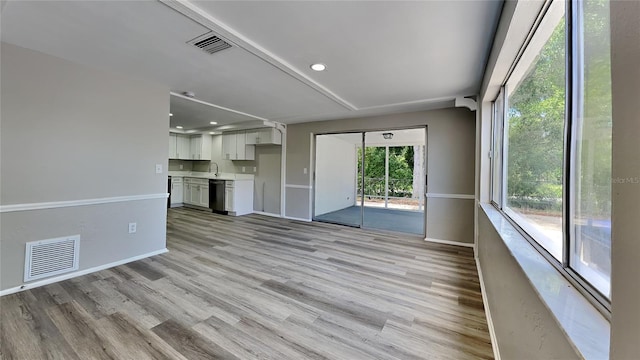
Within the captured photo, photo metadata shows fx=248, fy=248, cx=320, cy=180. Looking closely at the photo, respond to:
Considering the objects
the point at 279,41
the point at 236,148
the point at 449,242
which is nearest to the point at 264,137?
the point at 236,148

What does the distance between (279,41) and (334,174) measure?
510 cm

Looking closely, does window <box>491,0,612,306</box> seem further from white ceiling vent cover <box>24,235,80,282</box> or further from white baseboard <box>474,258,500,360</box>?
white ceiling vent cover <box>24,235,80,282</box>

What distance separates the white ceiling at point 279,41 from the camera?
66.9 inches

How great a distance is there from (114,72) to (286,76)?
Answer: 196 cm

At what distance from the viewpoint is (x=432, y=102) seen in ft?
12.2

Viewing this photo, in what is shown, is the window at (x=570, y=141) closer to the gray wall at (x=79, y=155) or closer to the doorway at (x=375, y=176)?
the gray wall at (x=79, y=155)

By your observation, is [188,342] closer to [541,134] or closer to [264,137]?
[541,134]

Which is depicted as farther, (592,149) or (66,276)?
(66,276)

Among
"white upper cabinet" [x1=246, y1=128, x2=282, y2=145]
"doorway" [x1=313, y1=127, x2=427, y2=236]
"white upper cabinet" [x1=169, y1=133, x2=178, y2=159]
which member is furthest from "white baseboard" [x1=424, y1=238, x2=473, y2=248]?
"white upper cabinet" [x1=169, y1=133, x2=178, y2=159]

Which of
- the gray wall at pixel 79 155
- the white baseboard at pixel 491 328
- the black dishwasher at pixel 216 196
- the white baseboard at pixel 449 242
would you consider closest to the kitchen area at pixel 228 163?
the black dishwasher at pixel 216 196

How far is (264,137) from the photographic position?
19.4 ft

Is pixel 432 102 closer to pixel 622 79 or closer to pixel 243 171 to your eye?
pixel 622 79

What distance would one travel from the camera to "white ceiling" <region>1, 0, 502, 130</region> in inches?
66.9

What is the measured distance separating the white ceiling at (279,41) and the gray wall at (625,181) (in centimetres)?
150
